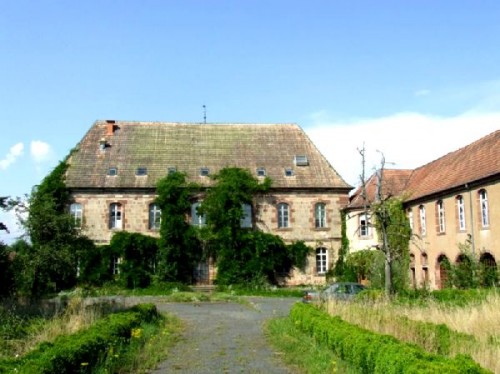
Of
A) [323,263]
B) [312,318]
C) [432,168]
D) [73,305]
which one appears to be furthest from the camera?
[323,263]

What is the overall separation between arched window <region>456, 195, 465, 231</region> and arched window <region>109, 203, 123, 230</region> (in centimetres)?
2018

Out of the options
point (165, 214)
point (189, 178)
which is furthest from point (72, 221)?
point (189, 178)

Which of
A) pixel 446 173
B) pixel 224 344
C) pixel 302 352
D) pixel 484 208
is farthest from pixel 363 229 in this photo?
pixel 302 352

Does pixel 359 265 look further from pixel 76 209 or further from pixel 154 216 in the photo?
pixel 76 209

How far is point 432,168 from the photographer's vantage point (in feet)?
108

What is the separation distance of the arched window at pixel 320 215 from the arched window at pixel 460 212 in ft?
35.0

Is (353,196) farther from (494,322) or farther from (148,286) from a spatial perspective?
(494,322)

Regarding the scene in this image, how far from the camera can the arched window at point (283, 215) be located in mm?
36156

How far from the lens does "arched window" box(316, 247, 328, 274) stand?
35.8 metres

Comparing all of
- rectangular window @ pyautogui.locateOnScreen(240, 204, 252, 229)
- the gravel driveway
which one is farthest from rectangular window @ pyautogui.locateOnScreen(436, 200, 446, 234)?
rectangular window @ pyautogui.locateOnScreen(240, 204, 252, 229)

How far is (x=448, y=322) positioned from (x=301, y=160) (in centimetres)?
2593

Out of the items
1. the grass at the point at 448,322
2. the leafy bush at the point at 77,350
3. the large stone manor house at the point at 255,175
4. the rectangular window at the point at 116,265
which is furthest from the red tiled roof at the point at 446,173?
the rectangular window at the point at 116,265

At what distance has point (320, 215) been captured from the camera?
120 feet

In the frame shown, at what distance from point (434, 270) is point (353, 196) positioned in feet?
30.6
